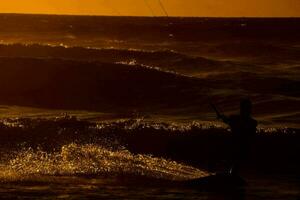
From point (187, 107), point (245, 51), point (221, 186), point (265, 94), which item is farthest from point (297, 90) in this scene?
point (245, 51)

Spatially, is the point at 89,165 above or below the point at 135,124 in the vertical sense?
below

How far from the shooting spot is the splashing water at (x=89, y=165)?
45.9ft

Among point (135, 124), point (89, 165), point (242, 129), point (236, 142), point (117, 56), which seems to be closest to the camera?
point (242, 129)

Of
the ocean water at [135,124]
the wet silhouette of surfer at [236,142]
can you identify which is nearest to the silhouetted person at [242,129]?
the wet silhouette of surfer at [236,142]

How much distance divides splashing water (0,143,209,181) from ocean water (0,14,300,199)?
0.7 inches

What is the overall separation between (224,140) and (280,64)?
763 inches

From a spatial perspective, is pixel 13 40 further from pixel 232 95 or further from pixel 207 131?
pixel 207 131

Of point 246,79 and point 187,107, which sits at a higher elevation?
point 246,79

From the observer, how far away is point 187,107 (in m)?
24.4

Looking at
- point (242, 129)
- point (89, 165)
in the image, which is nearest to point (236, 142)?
point (242, 129)

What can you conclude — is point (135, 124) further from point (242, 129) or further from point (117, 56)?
point (117, 56)

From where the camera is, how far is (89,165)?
578 inches

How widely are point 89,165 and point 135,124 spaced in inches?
198

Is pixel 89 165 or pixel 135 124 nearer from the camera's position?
pixel 89 165
